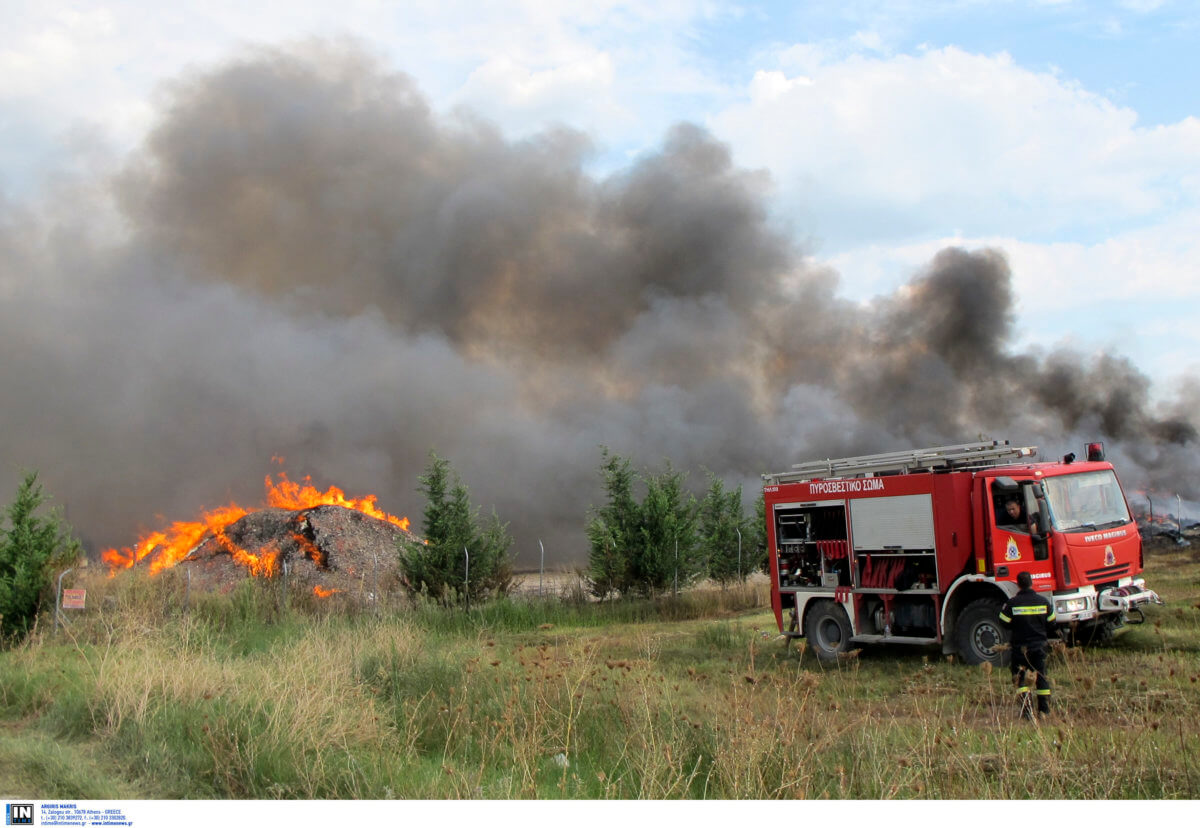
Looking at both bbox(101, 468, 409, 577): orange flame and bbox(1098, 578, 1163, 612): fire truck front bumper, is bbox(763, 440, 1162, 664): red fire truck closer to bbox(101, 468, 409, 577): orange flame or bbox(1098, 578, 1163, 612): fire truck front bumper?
bbox(1098, 578, 1163, 612): fire truck front bumper

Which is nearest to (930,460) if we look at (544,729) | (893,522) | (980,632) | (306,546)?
(893,522)

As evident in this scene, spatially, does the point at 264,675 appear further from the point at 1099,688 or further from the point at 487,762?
the point at 1099,688

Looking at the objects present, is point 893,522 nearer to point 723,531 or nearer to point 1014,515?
point 1014,515

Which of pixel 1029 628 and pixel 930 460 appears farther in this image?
pixel 930 460

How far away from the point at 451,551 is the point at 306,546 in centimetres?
737

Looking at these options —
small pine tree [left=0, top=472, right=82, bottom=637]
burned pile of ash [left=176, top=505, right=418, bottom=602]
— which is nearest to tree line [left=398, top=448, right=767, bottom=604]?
burned pile of ash [left=176, top=505, right=418, bottom=602]

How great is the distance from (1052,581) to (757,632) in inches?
218

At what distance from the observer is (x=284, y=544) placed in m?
24.8

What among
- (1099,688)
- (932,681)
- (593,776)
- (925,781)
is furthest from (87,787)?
(1099,688)

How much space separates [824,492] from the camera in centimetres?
1242

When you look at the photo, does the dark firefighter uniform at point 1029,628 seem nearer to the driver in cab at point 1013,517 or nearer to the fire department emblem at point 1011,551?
the fire department emblem at point 1011,551

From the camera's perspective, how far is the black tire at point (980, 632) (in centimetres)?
1018

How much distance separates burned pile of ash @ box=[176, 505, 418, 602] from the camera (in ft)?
77.2

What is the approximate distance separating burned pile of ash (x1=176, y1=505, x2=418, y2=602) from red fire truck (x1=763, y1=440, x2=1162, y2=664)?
1398 centimetres
